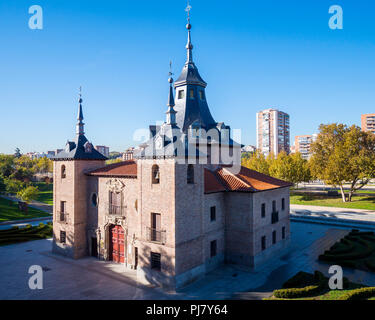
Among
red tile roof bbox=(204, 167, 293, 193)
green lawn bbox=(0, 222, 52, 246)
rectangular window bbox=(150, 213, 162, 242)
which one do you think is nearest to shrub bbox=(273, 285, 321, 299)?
red tile roof bbox=(204, 167, 293, 193)

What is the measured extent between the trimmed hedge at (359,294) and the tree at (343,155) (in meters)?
38.1

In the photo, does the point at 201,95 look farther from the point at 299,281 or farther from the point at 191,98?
the point at 299,281

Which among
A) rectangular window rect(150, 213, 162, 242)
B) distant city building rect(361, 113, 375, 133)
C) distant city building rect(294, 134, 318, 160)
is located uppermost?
distant city building rect(361, 113, 375, 133)

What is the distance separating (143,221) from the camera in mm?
21703

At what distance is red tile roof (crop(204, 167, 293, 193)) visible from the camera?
79.4ft

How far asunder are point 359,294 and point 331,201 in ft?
144

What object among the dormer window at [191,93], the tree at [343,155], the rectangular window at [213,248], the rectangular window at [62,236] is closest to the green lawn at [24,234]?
the rectangular window at [62,236]

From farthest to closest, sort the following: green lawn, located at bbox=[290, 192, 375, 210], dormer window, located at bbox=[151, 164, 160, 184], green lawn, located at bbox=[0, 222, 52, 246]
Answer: green lawn, located at bbox=[290, 192, 375, 210], green lawn, located at bbox=[0, 222, 52, 246], dormer window, located at bbox=[151, 164, 160, 184]

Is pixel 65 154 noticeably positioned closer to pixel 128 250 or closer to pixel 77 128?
pixel 77 128

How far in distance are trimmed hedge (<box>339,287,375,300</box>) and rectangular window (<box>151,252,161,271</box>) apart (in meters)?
12.4

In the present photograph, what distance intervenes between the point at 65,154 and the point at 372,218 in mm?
44480

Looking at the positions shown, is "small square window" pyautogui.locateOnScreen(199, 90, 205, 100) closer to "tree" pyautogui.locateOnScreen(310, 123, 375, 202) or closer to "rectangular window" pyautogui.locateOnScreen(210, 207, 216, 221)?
"rectangular window" pyautogui.locateOnScreen(210, 207, 216, 221)
